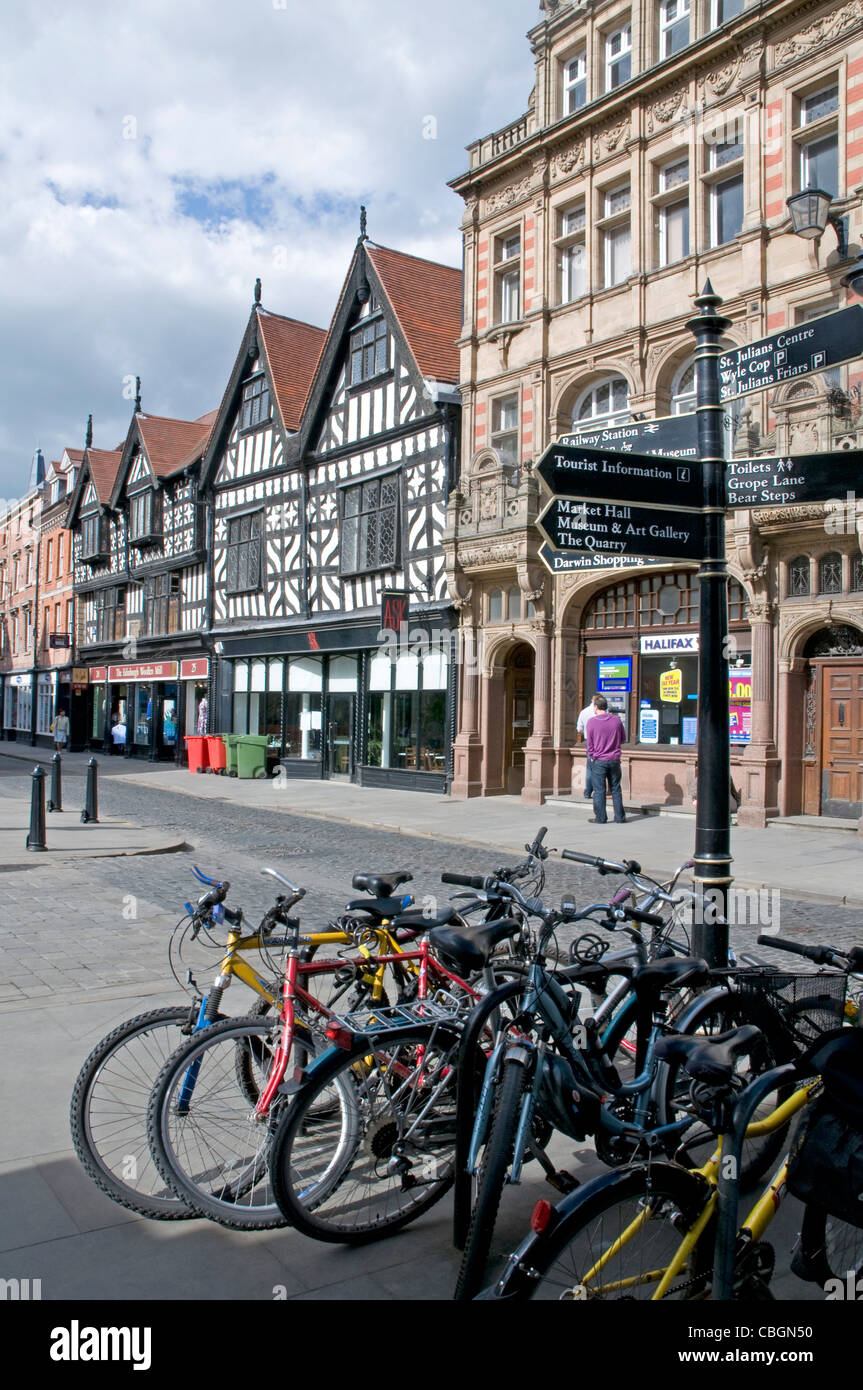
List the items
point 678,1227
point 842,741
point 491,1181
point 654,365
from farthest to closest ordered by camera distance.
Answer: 1. point 654,365
2. point 842,741
3. point 491,1181
4. point 678,1227

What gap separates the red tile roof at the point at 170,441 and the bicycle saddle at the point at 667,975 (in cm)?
3108

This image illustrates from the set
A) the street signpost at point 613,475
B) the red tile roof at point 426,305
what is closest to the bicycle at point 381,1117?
the street signpost at point 613,475

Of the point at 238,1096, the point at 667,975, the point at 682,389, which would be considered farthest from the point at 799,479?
the point at 682,389

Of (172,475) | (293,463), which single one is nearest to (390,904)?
(293,463)

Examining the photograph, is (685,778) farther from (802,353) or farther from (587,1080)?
(587,1080)

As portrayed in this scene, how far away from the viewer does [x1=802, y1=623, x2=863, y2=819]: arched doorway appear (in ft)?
46.4

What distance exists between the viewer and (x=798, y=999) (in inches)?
132

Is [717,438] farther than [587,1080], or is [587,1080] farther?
[717,438]

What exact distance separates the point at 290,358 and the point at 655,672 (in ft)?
51.3

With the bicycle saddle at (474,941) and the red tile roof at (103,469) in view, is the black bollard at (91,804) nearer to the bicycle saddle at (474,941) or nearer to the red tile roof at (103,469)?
the bicycle saddle at (474,941)

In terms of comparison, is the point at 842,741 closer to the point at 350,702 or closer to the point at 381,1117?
the point at 350,702

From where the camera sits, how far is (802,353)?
4.45 m
